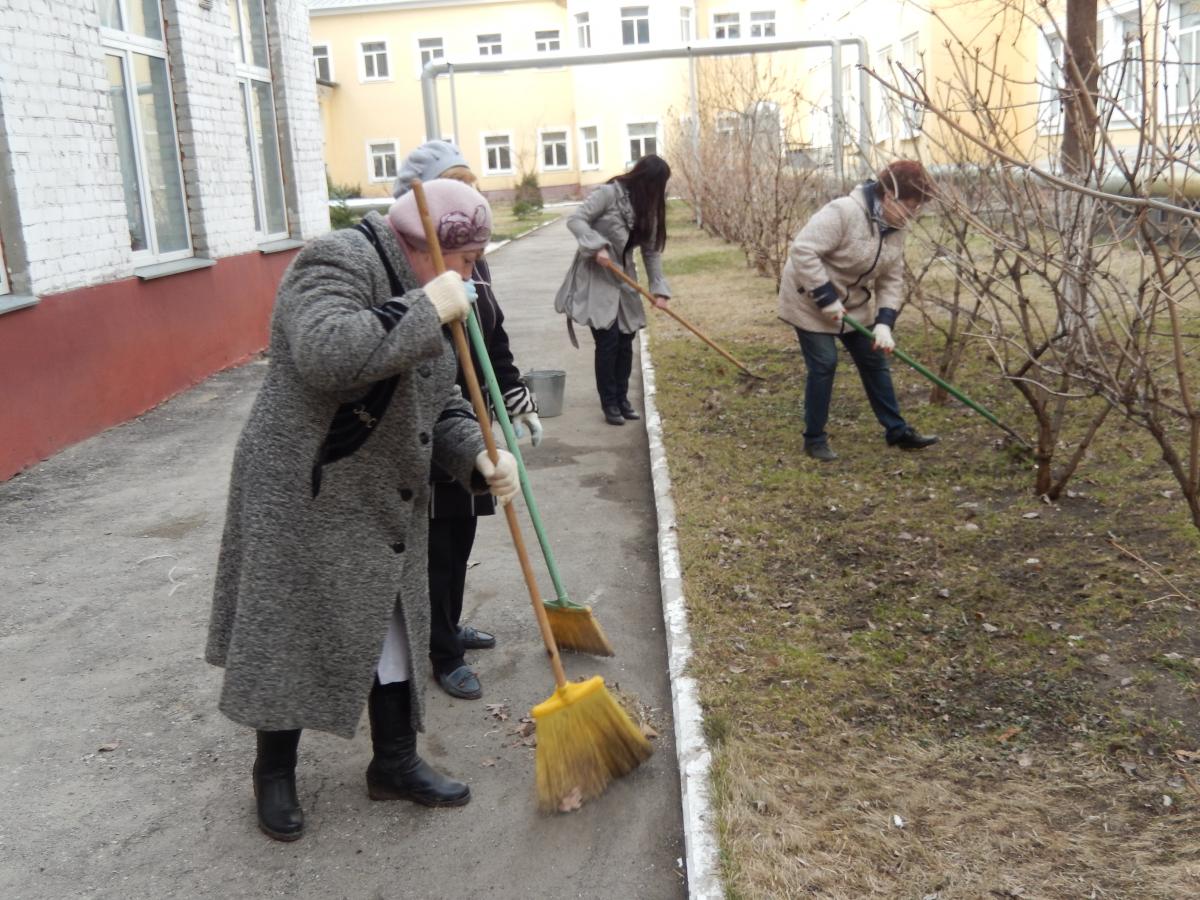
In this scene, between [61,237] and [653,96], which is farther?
[653,96]

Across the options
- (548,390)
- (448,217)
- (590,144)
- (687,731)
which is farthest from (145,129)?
(590,144)

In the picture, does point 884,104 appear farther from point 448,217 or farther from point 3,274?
point 448,217

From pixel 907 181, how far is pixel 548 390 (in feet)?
9.53

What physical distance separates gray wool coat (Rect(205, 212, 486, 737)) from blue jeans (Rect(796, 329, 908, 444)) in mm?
3411

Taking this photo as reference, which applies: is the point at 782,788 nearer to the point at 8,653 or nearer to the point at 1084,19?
the point at 8,653

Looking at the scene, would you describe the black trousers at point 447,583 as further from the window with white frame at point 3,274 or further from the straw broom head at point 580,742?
the window with white frame at point 3,274

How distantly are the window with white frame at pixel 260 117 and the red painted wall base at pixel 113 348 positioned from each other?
1125mm

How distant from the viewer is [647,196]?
268 inches

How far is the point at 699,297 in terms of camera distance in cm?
1275

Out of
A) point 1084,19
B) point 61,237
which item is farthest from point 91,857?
point 1084,19

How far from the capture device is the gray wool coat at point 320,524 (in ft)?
8.45

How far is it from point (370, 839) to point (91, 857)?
0.71m

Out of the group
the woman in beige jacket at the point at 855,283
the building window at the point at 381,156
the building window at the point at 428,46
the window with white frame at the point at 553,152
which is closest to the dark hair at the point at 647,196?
the woman in beige jacket at the point at 855,283

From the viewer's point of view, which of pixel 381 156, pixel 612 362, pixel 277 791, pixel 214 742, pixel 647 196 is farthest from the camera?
pixel 381 156
